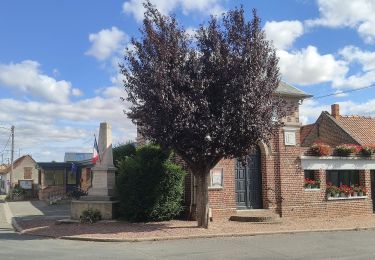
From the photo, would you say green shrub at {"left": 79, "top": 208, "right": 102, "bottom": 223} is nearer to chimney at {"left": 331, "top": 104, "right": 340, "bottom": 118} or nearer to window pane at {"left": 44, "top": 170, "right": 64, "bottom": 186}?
chimney at {"left": 331, "top": 104, "right": 340, "bottom": 118}

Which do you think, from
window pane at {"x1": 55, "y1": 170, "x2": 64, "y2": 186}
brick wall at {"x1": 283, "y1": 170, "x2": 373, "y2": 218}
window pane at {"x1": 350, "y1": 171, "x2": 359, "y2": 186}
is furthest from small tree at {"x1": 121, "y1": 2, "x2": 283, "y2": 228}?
window pane at {"x1": 55, "y1": 170, "x2": 64, "y2": 186}

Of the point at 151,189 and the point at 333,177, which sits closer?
the point at 151,189

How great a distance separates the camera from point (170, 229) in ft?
50.6

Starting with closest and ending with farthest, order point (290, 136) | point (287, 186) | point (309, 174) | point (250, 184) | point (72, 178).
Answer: point (250, 184) → point (287, 186) → point (290, 136) → point (309, 174) → point (72, 178)

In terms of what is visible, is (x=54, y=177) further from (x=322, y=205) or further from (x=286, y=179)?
(x=322, y=205)

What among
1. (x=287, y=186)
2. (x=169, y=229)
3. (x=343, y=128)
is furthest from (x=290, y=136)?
(x=343, y=128)

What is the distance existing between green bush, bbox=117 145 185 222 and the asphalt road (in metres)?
3.69

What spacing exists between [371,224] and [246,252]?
7.71m

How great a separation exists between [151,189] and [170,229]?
2.27 meters

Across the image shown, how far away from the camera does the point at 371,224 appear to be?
17.5 metres

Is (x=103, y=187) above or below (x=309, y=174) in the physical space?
below

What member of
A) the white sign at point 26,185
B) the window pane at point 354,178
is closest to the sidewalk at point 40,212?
the window pane at point 354,178

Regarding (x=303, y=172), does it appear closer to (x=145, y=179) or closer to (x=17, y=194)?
(x=145, y=179)

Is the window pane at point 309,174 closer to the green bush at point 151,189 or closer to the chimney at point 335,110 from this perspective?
the green bush at point 151,189
